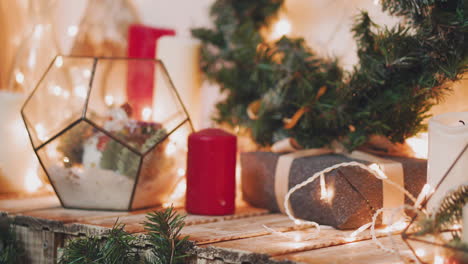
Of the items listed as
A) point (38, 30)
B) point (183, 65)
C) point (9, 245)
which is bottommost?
point (9, 245)

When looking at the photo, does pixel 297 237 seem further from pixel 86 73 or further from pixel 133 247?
pixel 86 73

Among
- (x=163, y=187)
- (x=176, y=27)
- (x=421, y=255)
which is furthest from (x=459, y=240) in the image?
(x=176, y=27)

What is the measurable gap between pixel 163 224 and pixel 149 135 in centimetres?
25

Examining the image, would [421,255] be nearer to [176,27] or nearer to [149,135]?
[149,135]

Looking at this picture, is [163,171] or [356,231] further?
[163,171]

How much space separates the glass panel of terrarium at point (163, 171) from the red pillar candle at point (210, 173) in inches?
1.9

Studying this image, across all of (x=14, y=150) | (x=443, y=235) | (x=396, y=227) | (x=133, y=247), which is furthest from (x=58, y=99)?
(x=443, y=235)

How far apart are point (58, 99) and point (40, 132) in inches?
5.4

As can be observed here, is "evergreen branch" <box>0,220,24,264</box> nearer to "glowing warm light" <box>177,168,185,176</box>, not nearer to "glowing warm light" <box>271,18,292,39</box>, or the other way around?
"glowing warm light" <box>177,168,185,176</box>

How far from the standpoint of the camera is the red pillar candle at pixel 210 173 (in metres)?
0.89

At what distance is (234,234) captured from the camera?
0.72 m

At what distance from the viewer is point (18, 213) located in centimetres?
85

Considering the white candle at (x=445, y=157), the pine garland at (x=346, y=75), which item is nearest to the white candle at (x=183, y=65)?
the pine garland at (x=346, y=75)

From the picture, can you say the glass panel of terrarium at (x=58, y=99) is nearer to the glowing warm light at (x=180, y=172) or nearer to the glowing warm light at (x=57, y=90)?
the glowing warm light at (x=57, y=90)
